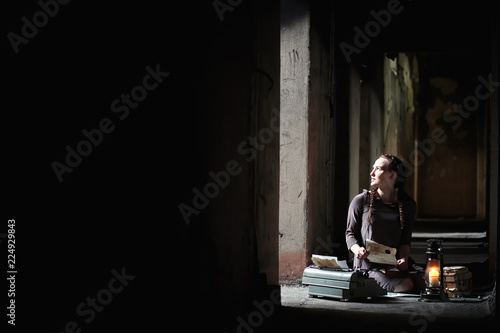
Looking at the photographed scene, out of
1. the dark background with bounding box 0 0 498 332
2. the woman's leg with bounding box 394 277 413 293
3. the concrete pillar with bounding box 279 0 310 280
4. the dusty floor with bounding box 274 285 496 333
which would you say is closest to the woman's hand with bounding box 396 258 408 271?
the woman's leg with bounding box 394 277 413 293

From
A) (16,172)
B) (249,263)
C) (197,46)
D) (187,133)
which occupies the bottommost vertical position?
(249,263)

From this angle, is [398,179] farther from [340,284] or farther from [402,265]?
[340,284]

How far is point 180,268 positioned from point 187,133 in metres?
0.85

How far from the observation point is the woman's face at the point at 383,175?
6.35 m

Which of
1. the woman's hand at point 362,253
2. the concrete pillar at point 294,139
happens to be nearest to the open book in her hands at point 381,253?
the woman's hand at point 362,253

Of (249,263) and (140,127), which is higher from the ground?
(140,127)

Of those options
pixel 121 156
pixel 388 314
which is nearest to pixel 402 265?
pixel 388 314

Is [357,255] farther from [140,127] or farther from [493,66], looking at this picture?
[140,127]

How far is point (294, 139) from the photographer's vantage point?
7.09m

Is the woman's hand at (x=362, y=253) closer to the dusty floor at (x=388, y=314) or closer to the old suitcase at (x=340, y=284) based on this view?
the old suitcase at (x=340, y=284)

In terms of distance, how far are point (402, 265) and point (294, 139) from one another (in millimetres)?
1657

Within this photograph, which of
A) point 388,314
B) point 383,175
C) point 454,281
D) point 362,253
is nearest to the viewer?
point 388,314

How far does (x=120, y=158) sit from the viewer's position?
13.5 ft

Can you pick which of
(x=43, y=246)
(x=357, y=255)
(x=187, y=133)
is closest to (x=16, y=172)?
(x=43, y=246)
